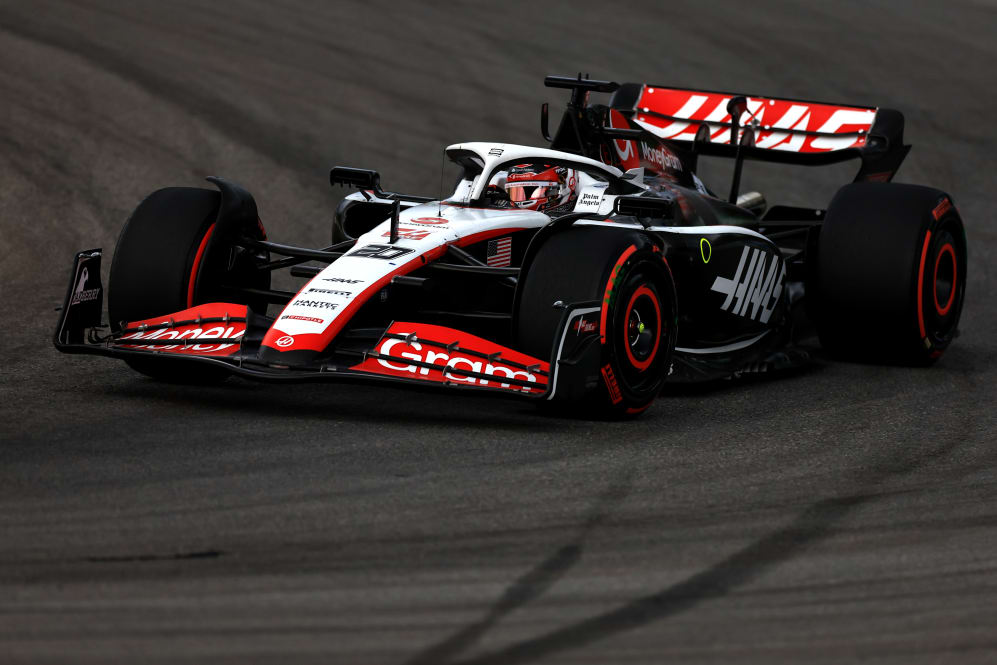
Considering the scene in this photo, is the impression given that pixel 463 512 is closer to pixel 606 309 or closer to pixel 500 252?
pixel 606 309

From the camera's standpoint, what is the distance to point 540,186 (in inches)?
326

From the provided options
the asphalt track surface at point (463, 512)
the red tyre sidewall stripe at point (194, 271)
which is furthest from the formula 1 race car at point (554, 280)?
the asphalt track surface at point (463, 512)

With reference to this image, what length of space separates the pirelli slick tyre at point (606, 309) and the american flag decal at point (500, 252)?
0.74 m

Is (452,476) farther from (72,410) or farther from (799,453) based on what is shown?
(72,410)

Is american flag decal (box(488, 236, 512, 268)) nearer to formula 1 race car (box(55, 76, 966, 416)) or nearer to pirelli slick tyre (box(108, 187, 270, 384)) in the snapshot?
formula 1 race car (box(55, 76, 966, 416))

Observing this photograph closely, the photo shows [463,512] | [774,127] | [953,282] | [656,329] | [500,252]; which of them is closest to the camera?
[463,512]

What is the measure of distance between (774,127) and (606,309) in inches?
158

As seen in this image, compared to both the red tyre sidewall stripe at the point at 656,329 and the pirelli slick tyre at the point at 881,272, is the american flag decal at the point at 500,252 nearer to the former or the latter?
the red tyre sidewall stripe at the point at 656,329

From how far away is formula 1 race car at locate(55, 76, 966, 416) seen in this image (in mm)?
6691

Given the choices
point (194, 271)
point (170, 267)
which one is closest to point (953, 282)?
point (194, 271)

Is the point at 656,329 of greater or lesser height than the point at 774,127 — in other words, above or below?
below

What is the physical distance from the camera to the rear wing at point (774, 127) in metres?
9.86

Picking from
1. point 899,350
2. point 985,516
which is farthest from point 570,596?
point 899,350

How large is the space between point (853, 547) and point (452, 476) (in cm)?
155
